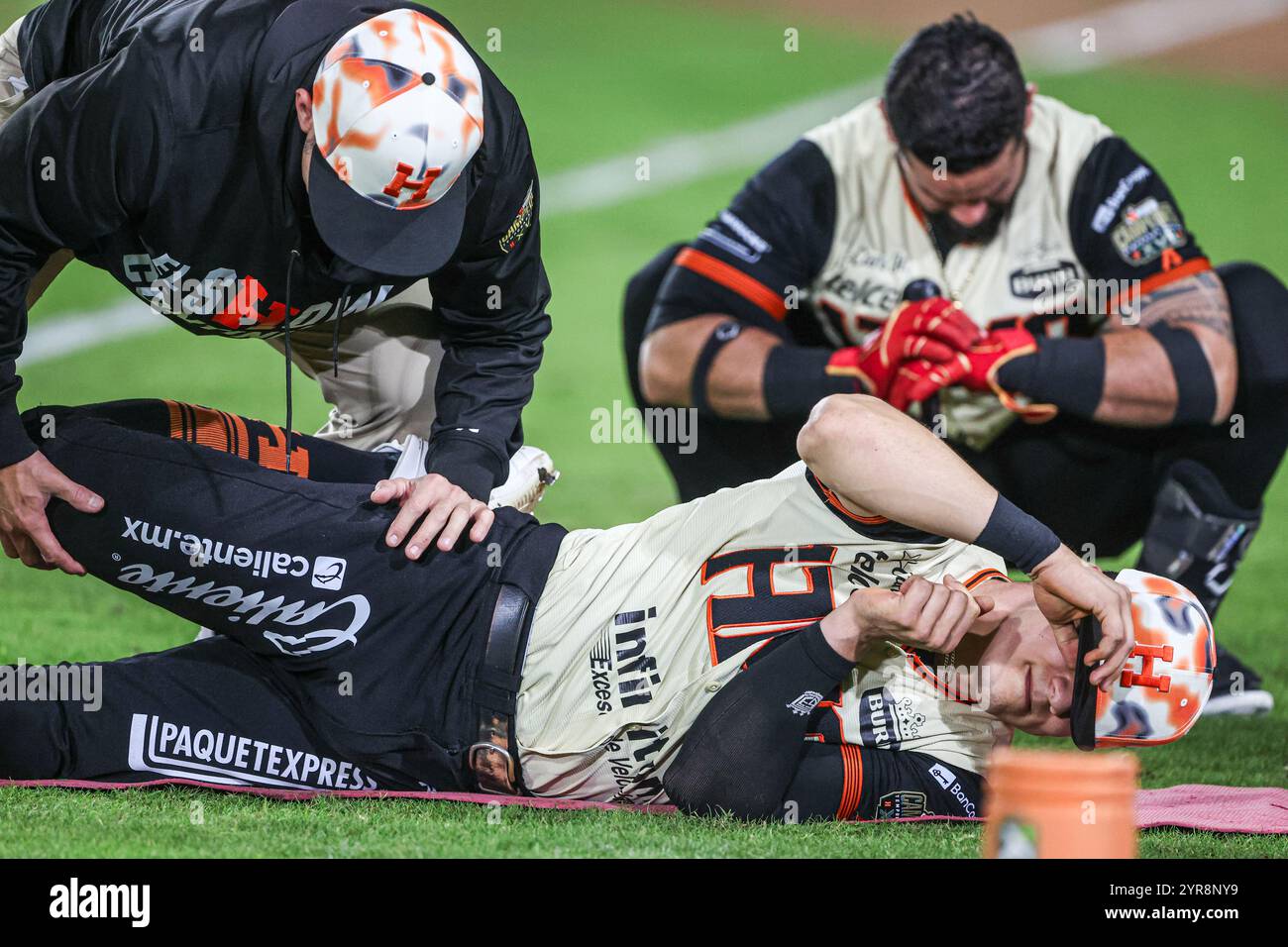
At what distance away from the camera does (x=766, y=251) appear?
4832 mm

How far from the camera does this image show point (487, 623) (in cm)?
309

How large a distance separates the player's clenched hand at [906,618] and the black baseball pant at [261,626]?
0.58 meters

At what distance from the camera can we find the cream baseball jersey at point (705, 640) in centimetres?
305

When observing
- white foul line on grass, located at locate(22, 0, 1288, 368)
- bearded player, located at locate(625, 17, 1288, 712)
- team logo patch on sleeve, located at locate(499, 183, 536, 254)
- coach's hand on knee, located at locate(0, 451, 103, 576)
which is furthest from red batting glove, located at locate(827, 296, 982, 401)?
white foul line on grass, located at locate(22, 0, 1288, 368)

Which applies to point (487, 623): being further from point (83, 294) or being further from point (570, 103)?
point (570, 103)

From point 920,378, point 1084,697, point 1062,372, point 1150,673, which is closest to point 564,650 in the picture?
point 1084,697

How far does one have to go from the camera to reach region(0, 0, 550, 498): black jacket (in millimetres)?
2986

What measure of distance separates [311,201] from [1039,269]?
2419 millimetres

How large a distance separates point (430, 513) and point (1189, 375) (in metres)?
2.26

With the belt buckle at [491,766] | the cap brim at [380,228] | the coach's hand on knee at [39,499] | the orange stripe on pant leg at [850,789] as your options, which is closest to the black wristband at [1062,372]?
the orange stripe on pant leg at [850,789]

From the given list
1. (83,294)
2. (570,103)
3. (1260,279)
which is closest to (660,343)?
(1260,279)

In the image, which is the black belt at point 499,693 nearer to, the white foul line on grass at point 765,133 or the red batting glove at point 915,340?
the red batting glove at point 915,340

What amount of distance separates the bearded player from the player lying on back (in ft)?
4.45

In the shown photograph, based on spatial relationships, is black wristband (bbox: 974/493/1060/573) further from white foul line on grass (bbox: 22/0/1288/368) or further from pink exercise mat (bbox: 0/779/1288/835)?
white foul line on grass (bbox: 22/0/1288/368)
